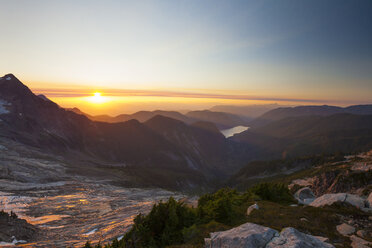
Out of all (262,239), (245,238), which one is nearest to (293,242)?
(262,239)

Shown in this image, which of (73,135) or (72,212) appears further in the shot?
(73,135)

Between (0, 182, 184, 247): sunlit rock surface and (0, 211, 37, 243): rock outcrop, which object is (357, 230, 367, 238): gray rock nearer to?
(0, 182, 184, 247): sunlit rock surface

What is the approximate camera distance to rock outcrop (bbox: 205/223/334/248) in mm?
9452

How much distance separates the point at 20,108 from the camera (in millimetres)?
127750

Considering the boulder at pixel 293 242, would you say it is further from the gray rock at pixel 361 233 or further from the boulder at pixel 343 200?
the boulder at pixel 343 200

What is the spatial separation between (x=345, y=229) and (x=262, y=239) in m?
9.33

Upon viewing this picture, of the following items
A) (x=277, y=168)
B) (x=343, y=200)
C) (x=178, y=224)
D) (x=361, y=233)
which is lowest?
(x=277, y=168)

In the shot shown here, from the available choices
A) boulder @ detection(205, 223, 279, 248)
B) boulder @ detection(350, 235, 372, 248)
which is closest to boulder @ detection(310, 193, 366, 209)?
boulder @ detection(350, 235, 372, 248)

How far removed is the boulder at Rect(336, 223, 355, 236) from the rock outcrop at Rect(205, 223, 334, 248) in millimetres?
6447

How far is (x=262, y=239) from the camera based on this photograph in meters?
10.2

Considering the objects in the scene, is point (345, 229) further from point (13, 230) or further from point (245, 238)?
point (13, 230)

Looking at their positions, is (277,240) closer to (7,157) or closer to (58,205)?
(58,205)

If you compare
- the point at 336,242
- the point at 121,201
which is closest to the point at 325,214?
the point at 336,242

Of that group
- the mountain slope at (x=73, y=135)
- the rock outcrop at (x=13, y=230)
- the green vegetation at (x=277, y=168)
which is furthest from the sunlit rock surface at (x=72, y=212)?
the green vegetation at (x=277, y=168)
